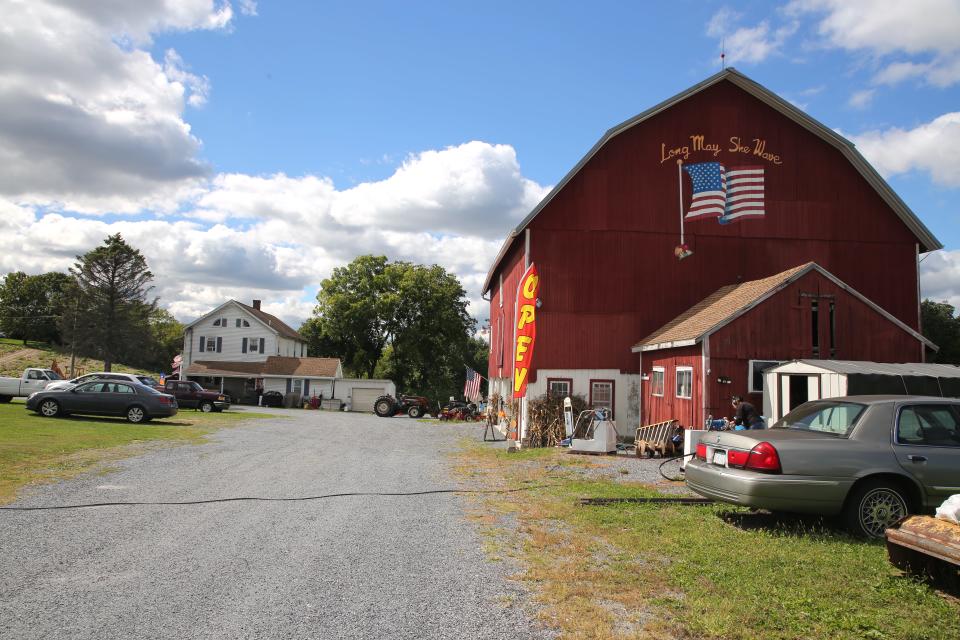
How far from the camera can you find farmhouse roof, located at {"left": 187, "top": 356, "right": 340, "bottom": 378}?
51719 mm

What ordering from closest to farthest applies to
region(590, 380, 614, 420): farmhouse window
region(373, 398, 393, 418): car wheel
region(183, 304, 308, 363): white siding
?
1. region(590, 380, 614, 420): farmhouse window
2. region(373, 398, 393, 418): car wheel
3. region(183, 304, 308, 363): white siding

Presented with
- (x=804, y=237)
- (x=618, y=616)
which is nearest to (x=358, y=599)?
(x=618, y=616)

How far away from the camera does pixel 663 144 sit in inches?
947

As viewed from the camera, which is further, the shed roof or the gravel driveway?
the shed roof

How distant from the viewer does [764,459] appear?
7.44 metres

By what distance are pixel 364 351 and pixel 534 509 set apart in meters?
55.1

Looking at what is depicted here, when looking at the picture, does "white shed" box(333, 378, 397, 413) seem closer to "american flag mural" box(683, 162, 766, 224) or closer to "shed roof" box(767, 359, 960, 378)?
"american flag mural" box(683, 162, 766, 224)

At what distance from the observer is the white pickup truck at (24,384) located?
27969mm

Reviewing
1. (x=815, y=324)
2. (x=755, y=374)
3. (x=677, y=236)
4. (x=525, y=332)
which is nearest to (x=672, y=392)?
(x=755, y=374)

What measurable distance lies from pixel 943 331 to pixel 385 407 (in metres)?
45.0

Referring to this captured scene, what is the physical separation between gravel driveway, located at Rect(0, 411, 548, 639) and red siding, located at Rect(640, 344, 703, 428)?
9148 mm

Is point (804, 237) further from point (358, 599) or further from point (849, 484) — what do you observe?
point (358, 599)

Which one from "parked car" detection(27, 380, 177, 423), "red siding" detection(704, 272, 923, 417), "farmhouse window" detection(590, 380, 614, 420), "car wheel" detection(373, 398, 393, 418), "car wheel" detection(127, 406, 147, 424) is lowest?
"car wheel" detection(373, 398, 393, 418)

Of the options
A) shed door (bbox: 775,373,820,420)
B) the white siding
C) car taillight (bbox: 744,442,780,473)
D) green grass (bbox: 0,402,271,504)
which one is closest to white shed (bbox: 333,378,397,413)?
the white siding
